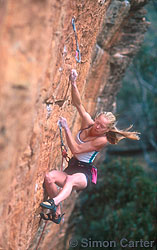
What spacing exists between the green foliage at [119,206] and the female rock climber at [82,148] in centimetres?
528

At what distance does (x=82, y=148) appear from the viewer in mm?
3393

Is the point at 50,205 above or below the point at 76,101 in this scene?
below

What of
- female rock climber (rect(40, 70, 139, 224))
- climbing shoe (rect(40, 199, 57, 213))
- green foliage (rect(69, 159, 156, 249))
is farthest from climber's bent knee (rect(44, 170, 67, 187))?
green foliage (rect(69, 159, 156, 249))

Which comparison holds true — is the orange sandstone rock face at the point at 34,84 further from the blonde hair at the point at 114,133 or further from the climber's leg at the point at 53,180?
the blonde hair at the point at 114,133

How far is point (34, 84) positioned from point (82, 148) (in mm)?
1582

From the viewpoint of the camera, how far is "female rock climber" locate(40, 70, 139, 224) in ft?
10.6

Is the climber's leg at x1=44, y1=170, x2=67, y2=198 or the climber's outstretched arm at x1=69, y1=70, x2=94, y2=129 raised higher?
the climber's outstretched arm at x1=69, y1=70, x2=94, y2=129

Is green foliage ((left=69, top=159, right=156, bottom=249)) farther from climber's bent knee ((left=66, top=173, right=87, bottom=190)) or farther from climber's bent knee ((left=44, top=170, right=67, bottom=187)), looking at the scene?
climber's bent knee ((left=44, top=170, right=67, bottom=187))

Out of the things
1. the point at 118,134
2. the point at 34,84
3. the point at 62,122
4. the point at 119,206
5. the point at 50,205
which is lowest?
the point at 119,206

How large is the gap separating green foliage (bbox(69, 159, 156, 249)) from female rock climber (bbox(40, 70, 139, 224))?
528cm

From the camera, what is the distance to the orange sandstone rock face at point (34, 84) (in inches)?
70.1

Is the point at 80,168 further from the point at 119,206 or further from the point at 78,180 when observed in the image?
the point at 119,206

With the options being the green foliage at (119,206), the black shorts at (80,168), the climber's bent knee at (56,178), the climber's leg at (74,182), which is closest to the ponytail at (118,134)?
the black shorts at (80,168)

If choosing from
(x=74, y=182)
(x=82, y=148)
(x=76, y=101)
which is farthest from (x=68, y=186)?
(x=76, y=101)
